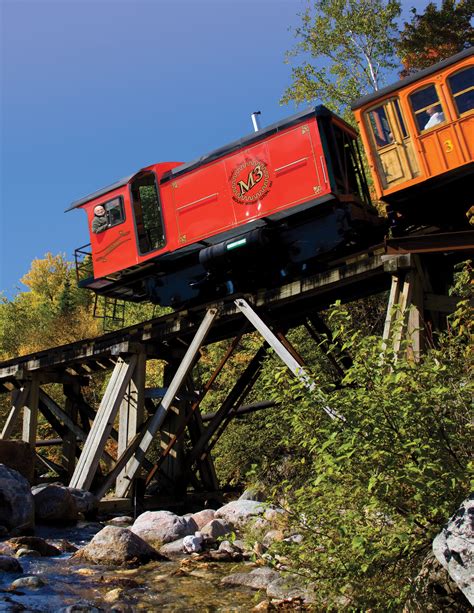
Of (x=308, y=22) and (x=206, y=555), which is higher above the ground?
(x=308, y=22)

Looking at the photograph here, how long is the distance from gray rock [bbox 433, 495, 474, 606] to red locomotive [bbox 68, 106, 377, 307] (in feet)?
23.1

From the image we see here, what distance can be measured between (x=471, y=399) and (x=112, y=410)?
25.8 ft

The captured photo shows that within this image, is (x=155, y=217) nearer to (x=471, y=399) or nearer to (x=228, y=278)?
(x=228, y=278)

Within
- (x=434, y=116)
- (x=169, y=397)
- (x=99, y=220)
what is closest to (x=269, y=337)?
(x=169, y=397)

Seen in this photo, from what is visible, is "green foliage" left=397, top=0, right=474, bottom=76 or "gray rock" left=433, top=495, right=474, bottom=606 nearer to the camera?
"gray rock" left=433, top=495, right=474, bottom=606

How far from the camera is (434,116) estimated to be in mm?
9367

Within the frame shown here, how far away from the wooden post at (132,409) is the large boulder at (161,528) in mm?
2484

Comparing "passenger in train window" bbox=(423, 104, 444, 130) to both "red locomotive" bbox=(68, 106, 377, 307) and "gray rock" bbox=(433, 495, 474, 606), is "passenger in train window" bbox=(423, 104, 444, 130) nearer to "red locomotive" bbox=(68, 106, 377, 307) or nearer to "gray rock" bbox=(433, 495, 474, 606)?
"red locomotive" bbox=(68, 106, 377, 307)

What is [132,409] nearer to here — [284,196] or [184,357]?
[184,357]

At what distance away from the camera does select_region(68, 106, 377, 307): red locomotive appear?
10.7m

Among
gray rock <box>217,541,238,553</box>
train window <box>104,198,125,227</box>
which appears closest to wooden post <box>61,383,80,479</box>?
train window <box>104,198,125,227</box>

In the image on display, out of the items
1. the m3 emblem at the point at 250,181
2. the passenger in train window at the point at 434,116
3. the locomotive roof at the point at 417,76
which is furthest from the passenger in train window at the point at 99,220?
the passenger in train window at the point at 434,116

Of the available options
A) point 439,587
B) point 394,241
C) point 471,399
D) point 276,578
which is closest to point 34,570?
point 276,578

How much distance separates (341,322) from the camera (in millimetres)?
4969
